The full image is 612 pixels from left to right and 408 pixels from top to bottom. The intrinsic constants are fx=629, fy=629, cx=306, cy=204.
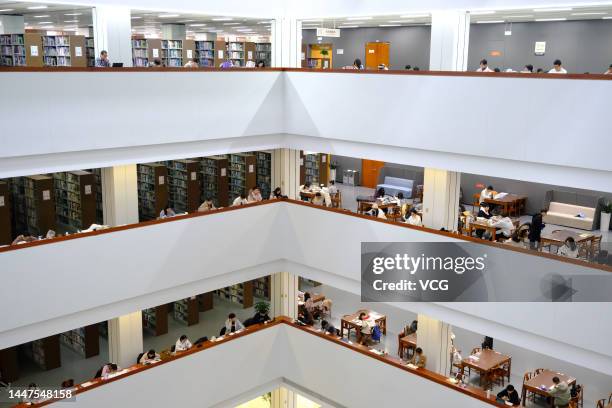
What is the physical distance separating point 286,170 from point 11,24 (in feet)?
25.4

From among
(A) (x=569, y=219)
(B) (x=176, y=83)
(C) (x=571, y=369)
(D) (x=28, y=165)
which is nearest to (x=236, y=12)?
(B) (x=176, y=83)

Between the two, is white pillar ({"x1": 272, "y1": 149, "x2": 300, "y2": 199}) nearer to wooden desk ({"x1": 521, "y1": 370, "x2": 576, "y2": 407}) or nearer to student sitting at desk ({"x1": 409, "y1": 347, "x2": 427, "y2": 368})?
student sitting at desk ({"x1": 409, "y1": 347, "x2": 427, "y2": 368})

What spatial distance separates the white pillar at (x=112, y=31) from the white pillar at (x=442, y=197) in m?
5.29

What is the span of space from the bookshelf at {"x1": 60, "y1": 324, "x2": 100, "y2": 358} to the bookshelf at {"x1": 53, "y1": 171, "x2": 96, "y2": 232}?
208 centimetres

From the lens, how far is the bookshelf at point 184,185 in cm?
1419

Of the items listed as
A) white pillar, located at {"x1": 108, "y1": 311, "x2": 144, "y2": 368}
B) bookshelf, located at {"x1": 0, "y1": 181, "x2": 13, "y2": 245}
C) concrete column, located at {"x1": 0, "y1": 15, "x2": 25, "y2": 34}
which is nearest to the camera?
white pillar, located at {"x1": 108, "y1": 311, "x2": 144, "y2": 368}

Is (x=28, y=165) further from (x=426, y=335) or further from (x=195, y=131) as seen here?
(x=426, y=335)

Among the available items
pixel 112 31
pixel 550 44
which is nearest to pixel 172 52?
pixel 112 31

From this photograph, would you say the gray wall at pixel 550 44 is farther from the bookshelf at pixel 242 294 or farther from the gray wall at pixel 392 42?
the bookshelf at pixel 242 294

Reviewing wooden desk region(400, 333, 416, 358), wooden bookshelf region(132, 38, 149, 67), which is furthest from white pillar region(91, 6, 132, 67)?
wooden desk region(400, 333, 416, 358)

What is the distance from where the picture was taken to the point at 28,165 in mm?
8242

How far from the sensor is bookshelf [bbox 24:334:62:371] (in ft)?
39.2

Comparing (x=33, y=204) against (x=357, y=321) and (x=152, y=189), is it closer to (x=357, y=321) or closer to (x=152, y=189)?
(x=152, y=189)

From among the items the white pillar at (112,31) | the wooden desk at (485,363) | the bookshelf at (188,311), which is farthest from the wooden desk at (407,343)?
the white pillar at (112,31)
